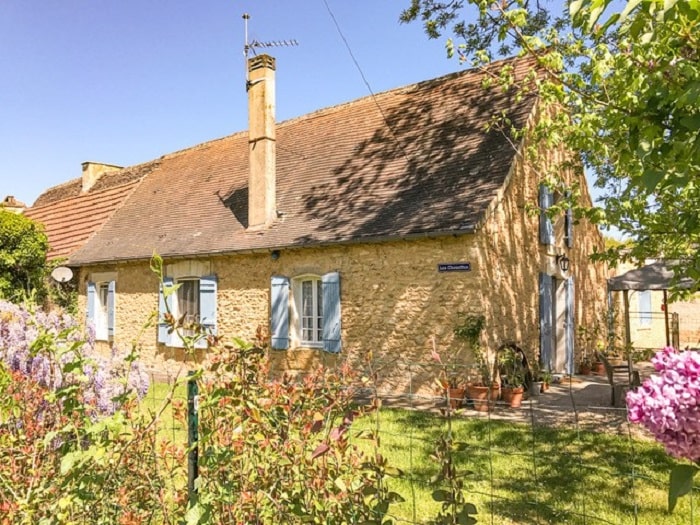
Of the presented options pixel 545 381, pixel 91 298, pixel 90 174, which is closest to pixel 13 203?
pixel 90 174

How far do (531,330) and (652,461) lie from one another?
5179 millimetres

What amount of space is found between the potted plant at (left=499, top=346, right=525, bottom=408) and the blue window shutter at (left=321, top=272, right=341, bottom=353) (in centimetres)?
316

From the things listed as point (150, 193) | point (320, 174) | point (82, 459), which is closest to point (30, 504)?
point (82, 459)

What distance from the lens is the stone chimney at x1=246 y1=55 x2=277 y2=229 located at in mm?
12461

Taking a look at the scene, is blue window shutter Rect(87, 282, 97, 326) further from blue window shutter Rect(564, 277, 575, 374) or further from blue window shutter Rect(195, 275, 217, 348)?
blue window shutter Rect(564, 277, 575, 374)

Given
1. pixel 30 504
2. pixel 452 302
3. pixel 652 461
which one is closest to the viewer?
pixel 30 504

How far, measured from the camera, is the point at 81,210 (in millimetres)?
19172

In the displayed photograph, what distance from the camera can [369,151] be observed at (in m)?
12.9

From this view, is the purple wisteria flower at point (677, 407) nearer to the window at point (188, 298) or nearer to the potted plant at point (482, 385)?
the potted plant at point (482, 385)

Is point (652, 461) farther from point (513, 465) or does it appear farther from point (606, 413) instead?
point (606, 413)

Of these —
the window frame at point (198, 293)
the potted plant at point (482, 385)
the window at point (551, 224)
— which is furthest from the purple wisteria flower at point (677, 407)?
the window frame at point (198, 293)

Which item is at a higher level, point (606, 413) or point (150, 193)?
point (150, 193)

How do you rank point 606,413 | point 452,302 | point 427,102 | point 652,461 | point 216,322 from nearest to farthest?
point 652,461 → point 606,413 → point 452,302 → point 216,322 → point 427,102

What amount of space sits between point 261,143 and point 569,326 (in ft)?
27.3
